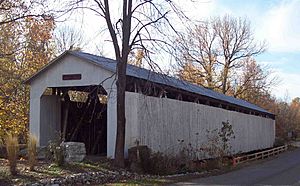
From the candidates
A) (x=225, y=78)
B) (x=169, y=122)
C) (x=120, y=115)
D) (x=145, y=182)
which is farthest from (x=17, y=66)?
(x=225, y=78)

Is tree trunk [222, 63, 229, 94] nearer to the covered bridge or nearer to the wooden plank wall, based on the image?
the wooden plank wall

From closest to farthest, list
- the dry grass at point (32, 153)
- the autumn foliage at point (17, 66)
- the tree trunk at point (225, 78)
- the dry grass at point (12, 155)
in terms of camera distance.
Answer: the dry grass at point (12, 155) < the dry grass at point (32, 153) < the autumn foliage at point (17, 66) < the tree trunk at point (225, 78)

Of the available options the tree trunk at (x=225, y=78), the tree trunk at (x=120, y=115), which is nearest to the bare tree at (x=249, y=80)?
the tree trunk at (x=225, y=78)

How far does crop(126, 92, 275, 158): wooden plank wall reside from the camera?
66.8 ft

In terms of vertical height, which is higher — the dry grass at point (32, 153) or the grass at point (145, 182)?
the dry grass at point (32, 153)

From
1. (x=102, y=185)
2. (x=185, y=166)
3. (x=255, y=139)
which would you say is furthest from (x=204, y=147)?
(x=255, y=139)

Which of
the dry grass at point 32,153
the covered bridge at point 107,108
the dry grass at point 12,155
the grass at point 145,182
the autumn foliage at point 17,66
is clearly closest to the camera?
the dry grass at point 12,155

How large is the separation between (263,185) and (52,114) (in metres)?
11.8

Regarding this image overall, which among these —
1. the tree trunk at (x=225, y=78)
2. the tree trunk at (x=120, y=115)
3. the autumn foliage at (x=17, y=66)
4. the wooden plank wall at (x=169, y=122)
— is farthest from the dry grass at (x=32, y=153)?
the tree trunk at (x=225, y=78)

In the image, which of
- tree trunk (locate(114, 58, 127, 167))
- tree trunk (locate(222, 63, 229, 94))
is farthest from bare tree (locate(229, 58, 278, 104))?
tree trunk (locate(114, 58, 127, 167))

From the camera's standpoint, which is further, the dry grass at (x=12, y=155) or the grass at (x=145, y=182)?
the grass at (x=145, y=182)

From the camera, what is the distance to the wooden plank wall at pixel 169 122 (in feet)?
66.8

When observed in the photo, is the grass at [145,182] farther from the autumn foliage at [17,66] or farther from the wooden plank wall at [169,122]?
the autumn foliage at [17,66]

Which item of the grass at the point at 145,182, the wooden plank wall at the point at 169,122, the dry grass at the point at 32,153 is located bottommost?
the grass at the point at 145,182
